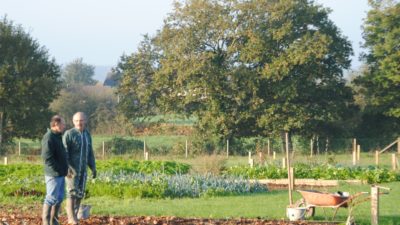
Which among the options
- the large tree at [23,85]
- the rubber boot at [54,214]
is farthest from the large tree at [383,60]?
the rubber boot at [54,214]

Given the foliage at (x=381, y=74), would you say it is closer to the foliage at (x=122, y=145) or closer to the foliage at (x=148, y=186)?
the foliage at (x=122, y=145)

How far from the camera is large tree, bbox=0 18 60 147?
41344mm

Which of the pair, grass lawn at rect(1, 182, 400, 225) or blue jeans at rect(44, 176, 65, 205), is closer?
blue jeans at rect(44, 176, 65, 205)

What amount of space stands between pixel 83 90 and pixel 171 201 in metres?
50.3

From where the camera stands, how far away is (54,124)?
11.7 m

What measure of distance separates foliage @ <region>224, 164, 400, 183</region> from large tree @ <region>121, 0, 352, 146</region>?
17006 mm

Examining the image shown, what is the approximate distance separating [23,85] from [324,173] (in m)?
21.6

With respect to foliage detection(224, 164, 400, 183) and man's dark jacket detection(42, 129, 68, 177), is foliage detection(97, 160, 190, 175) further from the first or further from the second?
man's dark jacket detection(42, 129, 68, 177)

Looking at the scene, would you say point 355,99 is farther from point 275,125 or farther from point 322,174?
point 322,174

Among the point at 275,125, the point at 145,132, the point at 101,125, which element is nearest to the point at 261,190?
the point at 275,125

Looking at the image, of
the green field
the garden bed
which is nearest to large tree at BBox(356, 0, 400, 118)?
the green field

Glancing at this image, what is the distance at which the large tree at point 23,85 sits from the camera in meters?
41.3

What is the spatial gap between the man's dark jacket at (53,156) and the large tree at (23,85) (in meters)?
30.2

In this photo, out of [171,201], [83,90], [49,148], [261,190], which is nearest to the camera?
[49,148]
